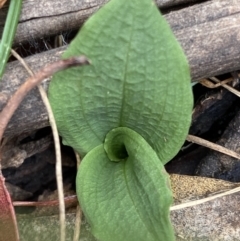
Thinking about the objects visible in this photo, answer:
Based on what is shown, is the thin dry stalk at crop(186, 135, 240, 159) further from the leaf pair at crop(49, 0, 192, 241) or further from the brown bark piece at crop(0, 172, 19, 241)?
the brown bark piece at crop(0, 172, 19, 241)

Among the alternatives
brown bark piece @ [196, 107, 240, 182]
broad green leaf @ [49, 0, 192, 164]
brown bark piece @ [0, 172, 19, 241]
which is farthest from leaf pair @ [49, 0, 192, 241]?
brown bark piece @ [196, 107, 240, 182]

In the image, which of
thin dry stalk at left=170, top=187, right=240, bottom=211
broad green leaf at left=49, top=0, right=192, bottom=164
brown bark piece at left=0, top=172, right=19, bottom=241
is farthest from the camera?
thin dry stalk at left=170, top=187, right=240, bottom=211

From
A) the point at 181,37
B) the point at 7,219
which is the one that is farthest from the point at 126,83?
the point at 7,219

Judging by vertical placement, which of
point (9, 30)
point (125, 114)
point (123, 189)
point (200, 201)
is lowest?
point (200, 201)

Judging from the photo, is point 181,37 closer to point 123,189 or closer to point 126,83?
point 126,83

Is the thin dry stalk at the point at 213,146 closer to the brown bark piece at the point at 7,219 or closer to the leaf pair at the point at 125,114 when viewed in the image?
the leaf pair at the point at 125,114
